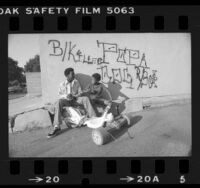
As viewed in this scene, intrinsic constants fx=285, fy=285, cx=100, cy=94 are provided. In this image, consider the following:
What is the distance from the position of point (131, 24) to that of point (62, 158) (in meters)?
3.03

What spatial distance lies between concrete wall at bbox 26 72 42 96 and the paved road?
82cm

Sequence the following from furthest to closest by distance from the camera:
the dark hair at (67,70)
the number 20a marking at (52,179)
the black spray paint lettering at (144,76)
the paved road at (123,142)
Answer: the black spray paint lettering at (144,76) → the dark hair at (67,70) → the paved road at (123,142) → the number 20a marking at (52,179)

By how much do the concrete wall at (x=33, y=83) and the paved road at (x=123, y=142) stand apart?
822mm

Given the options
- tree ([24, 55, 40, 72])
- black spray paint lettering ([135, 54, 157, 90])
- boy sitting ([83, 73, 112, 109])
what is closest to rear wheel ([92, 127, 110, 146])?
boy sitting ([83, 73, 112, 109])

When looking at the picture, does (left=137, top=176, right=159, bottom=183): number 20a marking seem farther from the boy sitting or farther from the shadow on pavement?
the boy sitting

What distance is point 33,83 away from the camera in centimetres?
591

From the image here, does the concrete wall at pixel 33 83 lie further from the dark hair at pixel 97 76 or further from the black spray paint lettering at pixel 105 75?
the black spray paint lettering at pixel 105 75

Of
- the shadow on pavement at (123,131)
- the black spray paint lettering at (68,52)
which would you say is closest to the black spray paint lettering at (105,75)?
the black spray paint lettering at (68,52)

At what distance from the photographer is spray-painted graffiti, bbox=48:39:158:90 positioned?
5.89 meters

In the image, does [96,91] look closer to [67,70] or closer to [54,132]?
[67,70]

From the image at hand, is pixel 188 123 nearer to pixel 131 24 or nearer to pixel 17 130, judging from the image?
pixel 131 24

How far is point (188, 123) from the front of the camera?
597 cm

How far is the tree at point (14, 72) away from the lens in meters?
5.74

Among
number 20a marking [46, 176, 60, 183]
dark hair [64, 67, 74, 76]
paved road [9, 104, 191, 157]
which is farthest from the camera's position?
dark hair [64, 67, 74, 76]
